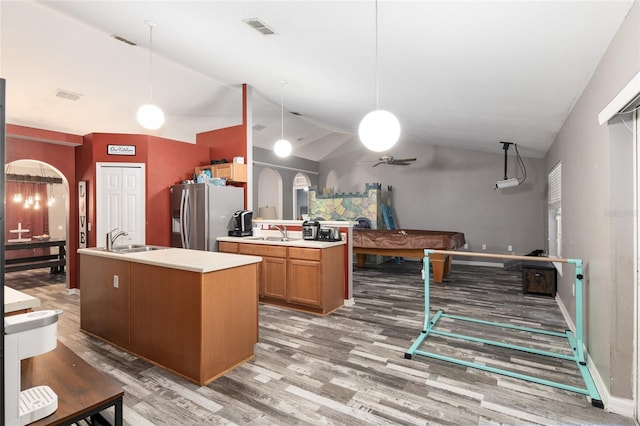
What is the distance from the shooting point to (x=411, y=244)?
583 centimetres

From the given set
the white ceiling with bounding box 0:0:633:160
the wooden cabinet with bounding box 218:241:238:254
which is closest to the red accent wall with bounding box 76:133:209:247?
the white ceiling with bounding box 0:0:633:160

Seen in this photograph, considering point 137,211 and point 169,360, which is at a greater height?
point 137,211

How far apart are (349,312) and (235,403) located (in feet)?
7.01

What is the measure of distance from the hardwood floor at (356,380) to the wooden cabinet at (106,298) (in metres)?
0.14

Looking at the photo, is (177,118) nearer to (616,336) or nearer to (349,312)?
(349,312)

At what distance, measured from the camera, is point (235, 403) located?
2.16 m

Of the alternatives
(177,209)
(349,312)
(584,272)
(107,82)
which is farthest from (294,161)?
(584,272)

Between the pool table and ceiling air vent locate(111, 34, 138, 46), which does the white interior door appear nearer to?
ceiling air vent locate(111, 34, 138, 46)

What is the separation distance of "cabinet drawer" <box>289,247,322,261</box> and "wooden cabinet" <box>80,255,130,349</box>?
1842 mm

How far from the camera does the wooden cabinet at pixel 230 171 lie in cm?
531

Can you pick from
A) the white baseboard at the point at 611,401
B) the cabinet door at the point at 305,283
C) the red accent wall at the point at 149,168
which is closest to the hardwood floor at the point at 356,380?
the white baseboard at the point at 611,401

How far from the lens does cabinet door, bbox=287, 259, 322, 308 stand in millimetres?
3914

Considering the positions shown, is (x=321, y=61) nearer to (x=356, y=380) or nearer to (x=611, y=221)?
(x=611, y=221)

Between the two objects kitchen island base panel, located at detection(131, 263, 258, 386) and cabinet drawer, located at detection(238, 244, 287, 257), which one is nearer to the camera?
kitchen island base panel, located at detection(131, 263, 258, 386)
